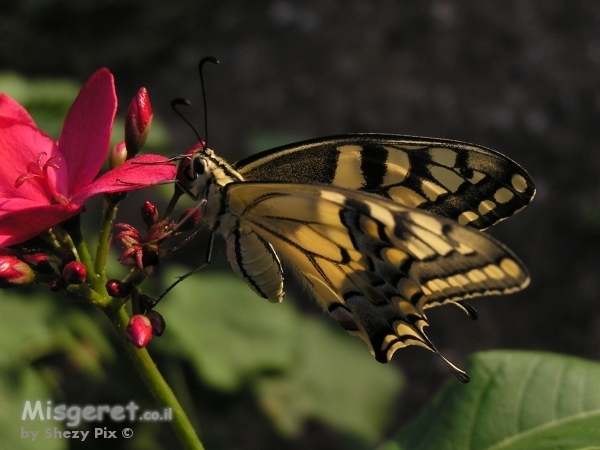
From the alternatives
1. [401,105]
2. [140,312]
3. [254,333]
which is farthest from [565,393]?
[401,105]

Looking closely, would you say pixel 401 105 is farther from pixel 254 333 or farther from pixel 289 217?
pixel 289 217

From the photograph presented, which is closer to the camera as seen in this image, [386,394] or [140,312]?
[140,312]

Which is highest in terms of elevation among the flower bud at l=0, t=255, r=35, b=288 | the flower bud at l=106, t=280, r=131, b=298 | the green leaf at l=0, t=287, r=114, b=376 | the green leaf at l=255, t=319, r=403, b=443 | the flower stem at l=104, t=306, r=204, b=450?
the flower bud at l=106, t=280, r=131, b=298

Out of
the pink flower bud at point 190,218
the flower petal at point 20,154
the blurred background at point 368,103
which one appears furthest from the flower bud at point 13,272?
the blurred background at point 368,103

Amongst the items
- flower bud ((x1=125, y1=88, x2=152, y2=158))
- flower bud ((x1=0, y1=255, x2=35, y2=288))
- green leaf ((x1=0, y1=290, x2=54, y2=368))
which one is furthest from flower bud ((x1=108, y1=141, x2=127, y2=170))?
green leaf ((x1=0, y1=290, x2=54, y2=368))

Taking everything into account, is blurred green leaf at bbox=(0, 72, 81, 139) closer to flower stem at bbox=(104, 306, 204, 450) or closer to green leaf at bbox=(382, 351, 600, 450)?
flower stem at bbox=(104, 306, 204, 450)

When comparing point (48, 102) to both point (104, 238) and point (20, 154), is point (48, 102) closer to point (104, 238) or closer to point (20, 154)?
point (20, 154)
